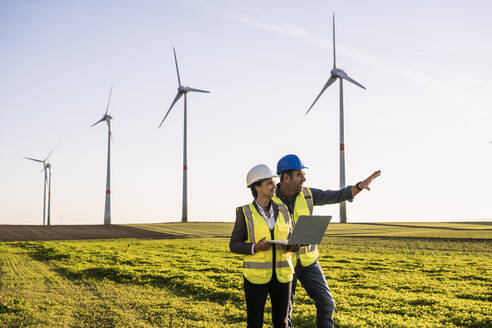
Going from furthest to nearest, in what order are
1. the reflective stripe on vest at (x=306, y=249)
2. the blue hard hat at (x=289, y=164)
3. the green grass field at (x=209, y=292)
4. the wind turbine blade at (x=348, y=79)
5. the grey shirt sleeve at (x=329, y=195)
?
1. the wind turbine blade at (x=348, y=79)
2. the green grass field at (x=209, y=292)
3. the grey shirt sleeve at (x=329, y=195)
4. the reflective stripe on vest at (x=306, y=249)
5. the blue hard hat at (x=289, y=164)

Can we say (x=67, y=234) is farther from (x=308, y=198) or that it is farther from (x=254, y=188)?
(x=254, y=188)

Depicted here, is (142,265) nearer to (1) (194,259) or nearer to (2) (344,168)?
(1) (194,259)

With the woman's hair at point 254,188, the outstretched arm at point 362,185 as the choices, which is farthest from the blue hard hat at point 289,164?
the outstretched arm at point 362,185

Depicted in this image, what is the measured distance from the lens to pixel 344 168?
184 feet

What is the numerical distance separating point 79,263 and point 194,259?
4.61 meters

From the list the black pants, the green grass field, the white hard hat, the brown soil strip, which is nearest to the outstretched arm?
the white hard hat

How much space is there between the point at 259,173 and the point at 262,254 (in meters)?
0.86

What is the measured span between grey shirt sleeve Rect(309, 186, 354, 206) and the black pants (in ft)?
4.69

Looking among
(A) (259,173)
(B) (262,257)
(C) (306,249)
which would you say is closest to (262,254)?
(B) (262,257)

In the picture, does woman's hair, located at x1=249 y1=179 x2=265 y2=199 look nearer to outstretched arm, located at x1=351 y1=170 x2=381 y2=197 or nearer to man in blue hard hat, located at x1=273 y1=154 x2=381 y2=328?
man in blue hard hat, located at x1=273 y1=154 x2=381 y2=328

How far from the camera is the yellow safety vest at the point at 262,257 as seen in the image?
5016 mm

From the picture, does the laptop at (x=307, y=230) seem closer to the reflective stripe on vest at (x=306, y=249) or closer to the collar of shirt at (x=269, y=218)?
the collar of shirt at (x=269, y=218)

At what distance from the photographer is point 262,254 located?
503 centimetres

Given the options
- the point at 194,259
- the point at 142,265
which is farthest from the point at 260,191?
the point at 194,259
